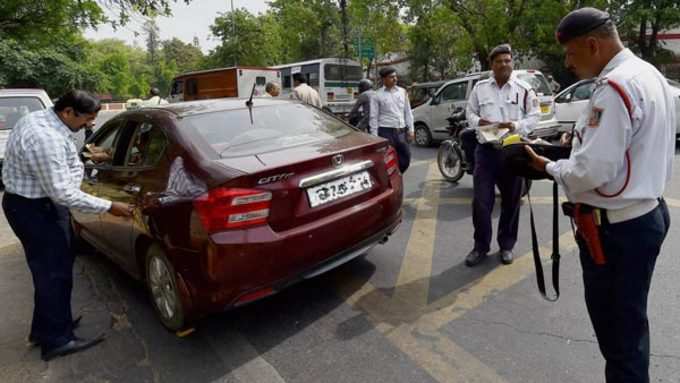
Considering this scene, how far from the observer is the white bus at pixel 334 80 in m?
16.5

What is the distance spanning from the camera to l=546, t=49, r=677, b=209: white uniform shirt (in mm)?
1530

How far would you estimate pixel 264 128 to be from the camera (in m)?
3.20

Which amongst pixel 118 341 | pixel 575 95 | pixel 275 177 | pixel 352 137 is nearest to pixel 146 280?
pixel 118 341

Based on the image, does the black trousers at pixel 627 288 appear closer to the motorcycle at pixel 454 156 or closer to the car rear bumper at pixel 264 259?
the car rear bumper at pixel 264 259

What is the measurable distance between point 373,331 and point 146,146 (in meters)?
2.00

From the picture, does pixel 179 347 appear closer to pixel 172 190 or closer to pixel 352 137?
pixel 172 190

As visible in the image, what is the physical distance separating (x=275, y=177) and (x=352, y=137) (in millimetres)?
934

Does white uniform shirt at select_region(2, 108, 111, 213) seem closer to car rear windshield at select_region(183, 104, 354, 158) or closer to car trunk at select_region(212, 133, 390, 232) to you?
car rear windshield at select_region(183, 104, 354, 158)

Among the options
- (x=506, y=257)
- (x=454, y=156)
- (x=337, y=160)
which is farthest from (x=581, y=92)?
(x=337, y=160)

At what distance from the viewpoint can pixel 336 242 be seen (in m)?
2.82

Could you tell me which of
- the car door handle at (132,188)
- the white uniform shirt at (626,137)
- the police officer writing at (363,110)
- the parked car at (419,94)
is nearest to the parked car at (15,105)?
the police officer writing at (363,110)

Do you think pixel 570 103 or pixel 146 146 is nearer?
pixel 146 146

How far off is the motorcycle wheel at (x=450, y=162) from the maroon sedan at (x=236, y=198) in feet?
11.1

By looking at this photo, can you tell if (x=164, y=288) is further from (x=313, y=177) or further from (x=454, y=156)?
(x=454, y=156)
